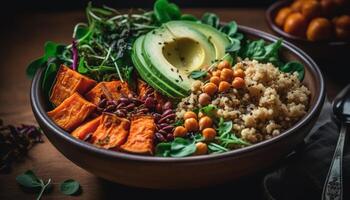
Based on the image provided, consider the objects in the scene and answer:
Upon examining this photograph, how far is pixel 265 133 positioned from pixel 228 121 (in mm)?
128

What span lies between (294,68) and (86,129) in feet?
2.90

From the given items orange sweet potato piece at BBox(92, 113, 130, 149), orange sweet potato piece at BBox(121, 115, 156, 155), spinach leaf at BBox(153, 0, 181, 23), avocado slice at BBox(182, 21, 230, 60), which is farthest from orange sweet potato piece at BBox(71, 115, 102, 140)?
spinach leaf at BBox(153, 0, 181, 23)

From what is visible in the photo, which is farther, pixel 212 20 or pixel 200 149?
pixel 212 20

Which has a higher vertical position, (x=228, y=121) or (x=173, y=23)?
(x=173, y=23)

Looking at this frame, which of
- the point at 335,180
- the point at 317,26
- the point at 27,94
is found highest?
the point at 317,26

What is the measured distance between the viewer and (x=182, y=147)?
1.62m

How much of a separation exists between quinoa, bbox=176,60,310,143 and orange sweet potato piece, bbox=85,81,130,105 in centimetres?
24

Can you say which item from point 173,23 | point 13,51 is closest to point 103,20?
point 173,23

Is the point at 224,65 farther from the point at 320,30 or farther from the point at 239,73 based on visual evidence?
the point at 320,30

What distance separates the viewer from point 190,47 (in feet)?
6.81

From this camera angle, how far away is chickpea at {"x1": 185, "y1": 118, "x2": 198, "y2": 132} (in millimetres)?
1690

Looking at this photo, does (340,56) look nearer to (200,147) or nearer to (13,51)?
(200,147)

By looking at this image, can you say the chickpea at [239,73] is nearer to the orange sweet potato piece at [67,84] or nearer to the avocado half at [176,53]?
the avocado half at [176,53]

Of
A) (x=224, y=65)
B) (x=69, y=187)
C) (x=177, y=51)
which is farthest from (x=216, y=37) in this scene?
(x=69, y=187)
